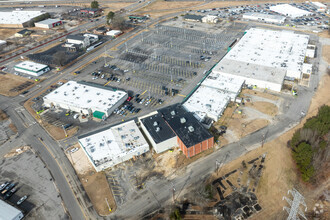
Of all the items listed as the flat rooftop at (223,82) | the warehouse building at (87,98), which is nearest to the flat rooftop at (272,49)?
the flat rooftop at (223,82)

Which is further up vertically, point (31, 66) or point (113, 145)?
point (31, 66)

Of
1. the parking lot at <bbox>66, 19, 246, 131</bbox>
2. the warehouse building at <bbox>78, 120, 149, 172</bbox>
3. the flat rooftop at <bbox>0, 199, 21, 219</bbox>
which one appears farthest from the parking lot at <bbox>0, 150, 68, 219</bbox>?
the parking lot at <bbox>66, 19, 246, 131</bbox>

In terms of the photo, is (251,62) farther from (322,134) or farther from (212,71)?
(322,134)

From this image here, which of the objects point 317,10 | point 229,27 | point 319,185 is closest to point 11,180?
point 319,185

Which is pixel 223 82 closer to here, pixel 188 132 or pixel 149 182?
pixel 188 132

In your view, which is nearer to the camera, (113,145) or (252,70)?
(113,145)

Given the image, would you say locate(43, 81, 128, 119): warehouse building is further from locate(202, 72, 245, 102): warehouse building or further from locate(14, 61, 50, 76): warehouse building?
locate(202, 72, 245, 102): warehouse building

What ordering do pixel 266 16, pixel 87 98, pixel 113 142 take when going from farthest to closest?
pixel 266 16
pixel 87 98
pixel 113 142

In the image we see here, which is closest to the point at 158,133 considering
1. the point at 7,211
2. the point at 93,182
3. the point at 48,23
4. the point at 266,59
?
the point at 93,182
